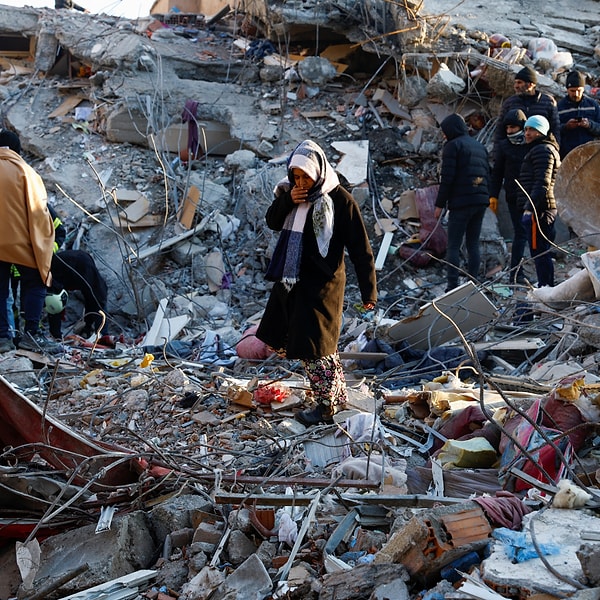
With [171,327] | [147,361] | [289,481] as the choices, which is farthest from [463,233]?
[289,481]

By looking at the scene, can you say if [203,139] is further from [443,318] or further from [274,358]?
[443,318]

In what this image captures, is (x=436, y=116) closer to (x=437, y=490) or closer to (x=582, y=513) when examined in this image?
(x=437, y=490)

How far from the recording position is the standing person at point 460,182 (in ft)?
25.8

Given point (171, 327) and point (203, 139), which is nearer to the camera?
point (171, 327)

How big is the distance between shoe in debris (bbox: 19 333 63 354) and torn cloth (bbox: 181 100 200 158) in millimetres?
4493

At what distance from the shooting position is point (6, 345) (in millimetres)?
6668

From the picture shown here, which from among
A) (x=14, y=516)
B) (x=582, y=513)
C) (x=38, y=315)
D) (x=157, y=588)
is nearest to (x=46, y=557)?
(x=14, y=516)

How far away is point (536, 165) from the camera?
738cm

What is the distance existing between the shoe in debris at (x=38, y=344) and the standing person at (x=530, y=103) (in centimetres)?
471

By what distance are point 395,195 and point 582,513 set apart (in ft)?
24.1

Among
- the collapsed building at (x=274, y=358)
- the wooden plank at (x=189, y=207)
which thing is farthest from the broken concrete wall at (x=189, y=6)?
the wooden plank at (x=189, y=207)

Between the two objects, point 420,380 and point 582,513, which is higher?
point 582,513

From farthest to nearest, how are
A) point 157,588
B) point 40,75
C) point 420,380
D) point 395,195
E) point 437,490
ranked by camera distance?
point 40,75
point 395,195
point 420,380
point 437,490
point 157,588

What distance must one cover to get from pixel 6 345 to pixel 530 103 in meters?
5.49
